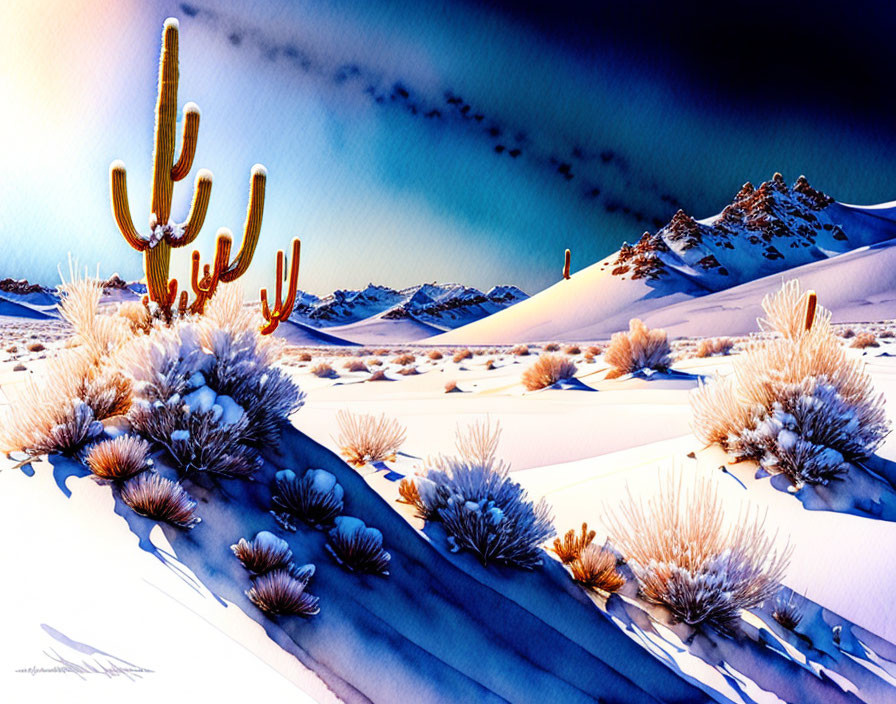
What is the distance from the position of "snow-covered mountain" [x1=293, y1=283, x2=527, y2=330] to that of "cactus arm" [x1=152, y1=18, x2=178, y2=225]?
8077 cm

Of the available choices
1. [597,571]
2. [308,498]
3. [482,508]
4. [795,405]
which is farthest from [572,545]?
[795,405]

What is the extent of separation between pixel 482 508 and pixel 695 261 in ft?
244

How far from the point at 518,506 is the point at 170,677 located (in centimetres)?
220

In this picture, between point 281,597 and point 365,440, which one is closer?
point 281,597

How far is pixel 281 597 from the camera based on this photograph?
8.52 ft

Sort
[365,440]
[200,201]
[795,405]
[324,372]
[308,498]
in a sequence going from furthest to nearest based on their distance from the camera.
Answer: [324,372] < [200,201] < [365,440] < [795,405] < [308,498]

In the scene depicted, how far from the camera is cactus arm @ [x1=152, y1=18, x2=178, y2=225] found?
213 inches

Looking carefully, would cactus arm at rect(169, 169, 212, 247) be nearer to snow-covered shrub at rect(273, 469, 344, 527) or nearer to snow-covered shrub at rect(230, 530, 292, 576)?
snow-covered shrub at rect(273, 469, 344, 527)

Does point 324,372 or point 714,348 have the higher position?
point 714,348

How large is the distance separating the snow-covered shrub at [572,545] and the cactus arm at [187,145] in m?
4.70

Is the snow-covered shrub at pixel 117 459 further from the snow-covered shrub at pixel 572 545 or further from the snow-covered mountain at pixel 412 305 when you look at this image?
the snow-covered mountain at pixel 412 305

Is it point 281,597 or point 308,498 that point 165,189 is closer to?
point 308,498

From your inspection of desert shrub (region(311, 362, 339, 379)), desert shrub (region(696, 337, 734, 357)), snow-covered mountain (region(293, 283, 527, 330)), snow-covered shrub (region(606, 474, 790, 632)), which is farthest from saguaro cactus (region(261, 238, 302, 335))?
snow-covered mountain (region(293, 283, 527, 330))

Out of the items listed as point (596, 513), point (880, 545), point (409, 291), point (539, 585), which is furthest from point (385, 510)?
point (409, 291)
